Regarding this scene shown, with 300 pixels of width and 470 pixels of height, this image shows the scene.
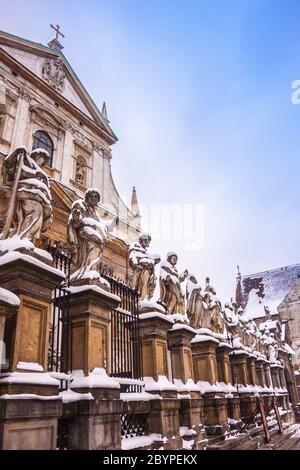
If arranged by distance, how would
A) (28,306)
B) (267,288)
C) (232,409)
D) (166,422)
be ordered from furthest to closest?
(267,288) < (232,409) < (166,422) < (28,306)

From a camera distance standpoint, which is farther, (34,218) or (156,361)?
(156,361)

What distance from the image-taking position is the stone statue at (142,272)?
8.23 m

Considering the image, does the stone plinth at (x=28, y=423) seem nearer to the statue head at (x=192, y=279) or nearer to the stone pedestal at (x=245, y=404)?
the statue head at (x=192, y=279)

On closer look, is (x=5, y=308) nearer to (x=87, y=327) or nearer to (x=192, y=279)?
(x=87, y=327)

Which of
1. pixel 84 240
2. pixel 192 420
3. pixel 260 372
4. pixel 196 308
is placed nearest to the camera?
pixel 84 240

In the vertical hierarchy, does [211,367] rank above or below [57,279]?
below

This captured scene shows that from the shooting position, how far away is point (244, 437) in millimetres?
9844

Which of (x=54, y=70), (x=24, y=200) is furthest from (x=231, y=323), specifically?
(x=54, y=70)

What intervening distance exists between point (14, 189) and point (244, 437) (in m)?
8.53

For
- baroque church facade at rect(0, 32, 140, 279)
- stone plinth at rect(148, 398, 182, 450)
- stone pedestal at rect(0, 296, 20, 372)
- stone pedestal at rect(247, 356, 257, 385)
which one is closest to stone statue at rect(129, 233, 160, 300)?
stone plinth at rect(148, 398, 182, 450)

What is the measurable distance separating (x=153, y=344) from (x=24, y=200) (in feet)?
12.4

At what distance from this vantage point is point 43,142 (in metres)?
17.9
